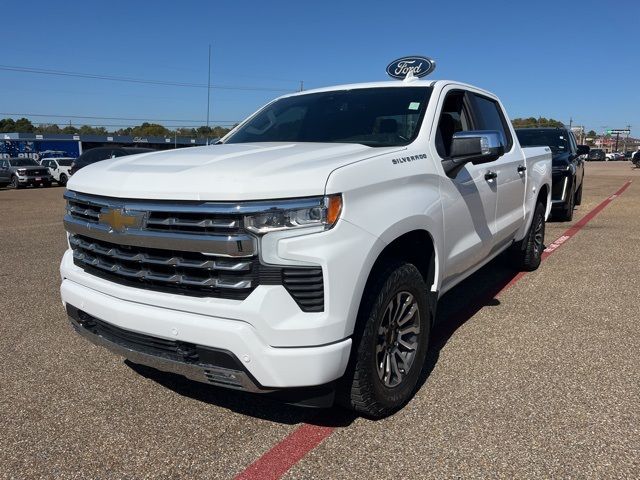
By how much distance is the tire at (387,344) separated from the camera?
2.71 metres

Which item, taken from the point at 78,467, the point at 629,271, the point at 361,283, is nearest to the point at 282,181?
the point at 361,283

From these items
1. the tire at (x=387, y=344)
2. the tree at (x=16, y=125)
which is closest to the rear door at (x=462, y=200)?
the tire at (x=387, y=344)

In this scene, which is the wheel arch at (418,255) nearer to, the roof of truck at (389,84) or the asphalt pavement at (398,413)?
the asphalt pavement at (398,413)

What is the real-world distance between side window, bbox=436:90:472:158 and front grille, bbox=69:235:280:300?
170 cm

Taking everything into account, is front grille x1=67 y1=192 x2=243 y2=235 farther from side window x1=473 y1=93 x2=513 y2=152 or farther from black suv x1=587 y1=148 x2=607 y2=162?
black suv x1=587 y1=148 x2=607 y2=162

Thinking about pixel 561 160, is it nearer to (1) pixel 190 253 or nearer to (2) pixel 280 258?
(2) pixel 280 258

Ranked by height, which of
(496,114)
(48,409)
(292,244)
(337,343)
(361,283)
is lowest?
(48,409)

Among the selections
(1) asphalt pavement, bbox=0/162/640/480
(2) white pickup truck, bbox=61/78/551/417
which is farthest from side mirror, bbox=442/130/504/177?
(1) asphalt pavement, bbox=0/162/640/480

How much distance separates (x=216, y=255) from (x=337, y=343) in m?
0.67

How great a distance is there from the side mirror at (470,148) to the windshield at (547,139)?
793 centimetres

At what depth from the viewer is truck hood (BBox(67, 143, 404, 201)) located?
243 centimetres

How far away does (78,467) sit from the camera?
2.64 meters

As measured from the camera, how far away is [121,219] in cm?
267

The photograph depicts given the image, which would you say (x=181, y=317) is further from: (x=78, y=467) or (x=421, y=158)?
(x=421, y=158)
